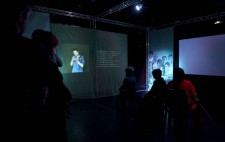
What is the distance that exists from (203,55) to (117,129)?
4825 mm

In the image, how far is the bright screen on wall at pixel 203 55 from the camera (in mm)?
5789

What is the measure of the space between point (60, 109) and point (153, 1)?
204 inches

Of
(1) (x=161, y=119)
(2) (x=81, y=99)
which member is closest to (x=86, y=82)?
(2) (x=81, y=99)

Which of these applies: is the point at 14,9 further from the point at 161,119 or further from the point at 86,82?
the point at 86,82

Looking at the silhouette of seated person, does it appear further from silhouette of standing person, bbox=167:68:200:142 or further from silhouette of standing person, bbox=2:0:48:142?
silhouette of standing person, bbox=2:0:48:142

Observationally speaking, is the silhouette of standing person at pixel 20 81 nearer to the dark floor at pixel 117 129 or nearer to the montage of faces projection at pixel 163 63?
the dark floor at pixel 117 129

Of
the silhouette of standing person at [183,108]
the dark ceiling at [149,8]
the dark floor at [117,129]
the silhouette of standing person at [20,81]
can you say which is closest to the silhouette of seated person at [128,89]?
the dark floor at [117,129]

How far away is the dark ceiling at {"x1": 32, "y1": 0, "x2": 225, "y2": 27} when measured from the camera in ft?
17.3

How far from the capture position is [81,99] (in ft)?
20.1

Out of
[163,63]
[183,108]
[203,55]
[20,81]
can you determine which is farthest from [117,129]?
[163,63]

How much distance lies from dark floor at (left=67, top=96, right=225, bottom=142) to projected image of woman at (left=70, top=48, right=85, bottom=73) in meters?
1.84

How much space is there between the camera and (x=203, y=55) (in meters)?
6.25

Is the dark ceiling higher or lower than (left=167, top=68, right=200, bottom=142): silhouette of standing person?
higher

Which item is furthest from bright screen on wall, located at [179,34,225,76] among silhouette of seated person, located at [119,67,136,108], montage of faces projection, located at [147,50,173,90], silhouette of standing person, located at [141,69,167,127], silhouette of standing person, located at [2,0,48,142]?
silhouette of standing person, located at [2,0,48,142]
